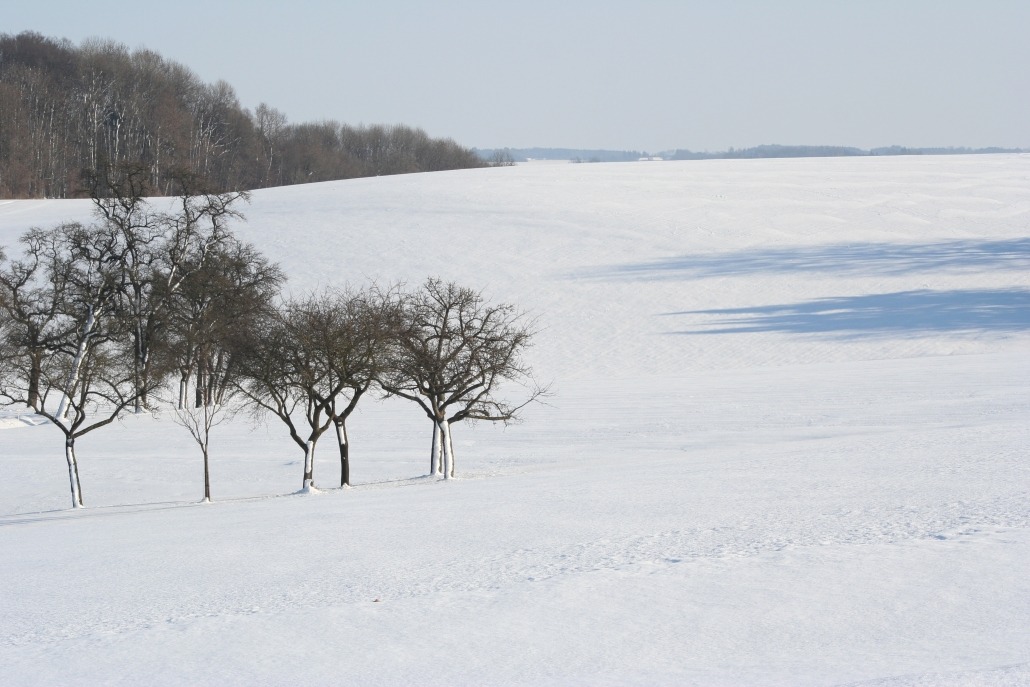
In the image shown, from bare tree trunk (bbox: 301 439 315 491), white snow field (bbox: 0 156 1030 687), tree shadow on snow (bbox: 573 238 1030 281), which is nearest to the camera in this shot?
white snow field (bbox: 0 156 1030 687)

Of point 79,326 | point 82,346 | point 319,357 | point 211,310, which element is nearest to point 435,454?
point 319,357

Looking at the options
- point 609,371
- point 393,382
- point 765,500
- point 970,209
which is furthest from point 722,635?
point 970,209

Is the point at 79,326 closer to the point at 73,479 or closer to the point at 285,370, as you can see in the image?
the point at 73,479

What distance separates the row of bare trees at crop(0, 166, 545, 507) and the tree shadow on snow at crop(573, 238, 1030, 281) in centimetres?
1033

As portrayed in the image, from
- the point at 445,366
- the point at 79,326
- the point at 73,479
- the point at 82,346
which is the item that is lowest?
the point at 73,479

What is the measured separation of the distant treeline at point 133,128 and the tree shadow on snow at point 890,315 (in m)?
50.1

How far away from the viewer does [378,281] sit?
49.8 m

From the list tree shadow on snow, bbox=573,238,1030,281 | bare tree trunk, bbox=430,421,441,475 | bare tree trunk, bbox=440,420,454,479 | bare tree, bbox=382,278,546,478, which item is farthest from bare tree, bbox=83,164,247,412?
tree shadow on snow, bbox=573,238,1030,281

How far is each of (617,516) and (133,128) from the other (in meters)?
96.0

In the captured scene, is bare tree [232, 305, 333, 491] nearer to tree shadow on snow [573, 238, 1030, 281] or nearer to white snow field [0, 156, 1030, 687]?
white snow field [0, 156, 1030, 687]

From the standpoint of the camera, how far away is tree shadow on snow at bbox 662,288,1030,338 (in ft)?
140

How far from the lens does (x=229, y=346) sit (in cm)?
2680

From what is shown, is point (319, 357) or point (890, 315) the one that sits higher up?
point (319, 357)

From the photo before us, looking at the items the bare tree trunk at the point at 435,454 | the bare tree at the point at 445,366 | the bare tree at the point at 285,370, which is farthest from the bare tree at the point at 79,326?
the bare tree trunk at the point at 435,454
